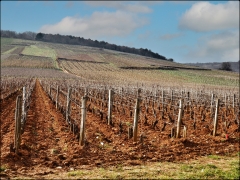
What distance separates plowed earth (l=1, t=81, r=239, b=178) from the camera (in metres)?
8.83

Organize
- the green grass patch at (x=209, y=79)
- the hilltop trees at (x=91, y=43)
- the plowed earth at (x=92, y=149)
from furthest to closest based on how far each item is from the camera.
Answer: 1. the hilltop trees at (x=91, y=43)
2. the green grass patch at (x=209, y=79)
3. the plowed earth at (x=92, y=149)

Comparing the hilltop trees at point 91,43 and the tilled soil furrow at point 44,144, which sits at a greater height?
the hilltop trees at point 91,43

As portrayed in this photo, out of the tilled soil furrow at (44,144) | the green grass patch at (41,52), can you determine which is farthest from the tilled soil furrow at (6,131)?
the green grass patch at (41,52)

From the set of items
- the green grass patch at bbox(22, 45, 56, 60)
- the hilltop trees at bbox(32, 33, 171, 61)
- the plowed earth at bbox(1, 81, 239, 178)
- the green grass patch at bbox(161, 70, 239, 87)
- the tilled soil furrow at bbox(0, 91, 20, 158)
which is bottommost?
the tilled soil furrow at bbox(0, 91, 20, 158)

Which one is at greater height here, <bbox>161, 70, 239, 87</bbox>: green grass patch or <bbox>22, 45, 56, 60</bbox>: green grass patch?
<bbox>22, 45, 56, 60</bbox>: green grass patch

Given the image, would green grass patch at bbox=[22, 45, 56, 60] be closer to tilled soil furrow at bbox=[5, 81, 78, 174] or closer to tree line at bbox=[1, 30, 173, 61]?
tree line at bbox=[1, 30, 173, 61]

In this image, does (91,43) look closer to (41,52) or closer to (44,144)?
(41,52)

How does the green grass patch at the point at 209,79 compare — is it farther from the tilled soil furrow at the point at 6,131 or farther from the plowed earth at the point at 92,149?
the plowed earth at the point at 92,149

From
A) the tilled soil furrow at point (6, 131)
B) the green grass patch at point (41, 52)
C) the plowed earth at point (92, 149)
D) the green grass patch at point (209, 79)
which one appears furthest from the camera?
the green grass patch at point (41, 52)

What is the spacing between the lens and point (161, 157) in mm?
9797

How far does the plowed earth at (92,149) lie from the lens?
29.0 ft

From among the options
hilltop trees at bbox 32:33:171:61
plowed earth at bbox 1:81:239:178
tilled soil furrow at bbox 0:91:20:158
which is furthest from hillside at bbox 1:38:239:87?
plowed earth at bbox 1:81:239:178

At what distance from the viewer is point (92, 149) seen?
10.3m

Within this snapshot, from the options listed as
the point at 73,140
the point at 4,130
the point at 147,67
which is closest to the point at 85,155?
the point at 73,140
